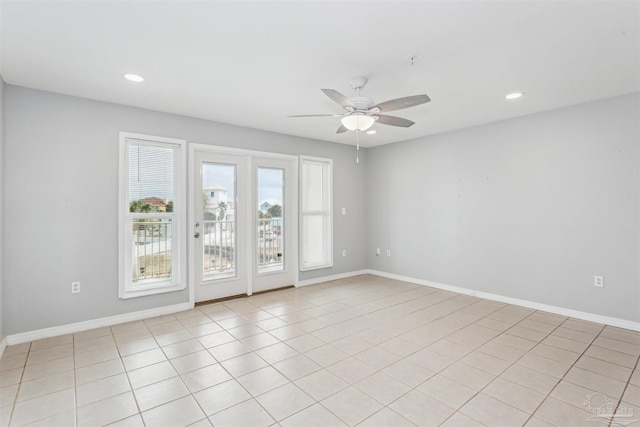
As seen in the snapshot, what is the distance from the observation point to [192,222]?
13.8ft

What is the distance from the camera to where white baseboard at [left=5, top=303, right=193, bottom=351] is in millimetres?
3141

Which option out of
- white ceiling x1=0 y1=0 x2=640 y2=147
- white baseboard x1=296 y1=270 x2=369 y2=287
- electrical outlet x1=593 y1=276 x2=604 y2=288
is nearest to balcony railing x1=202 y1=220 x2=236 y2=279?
white baseboard x1=296 y1=270 x2=369 y2=287

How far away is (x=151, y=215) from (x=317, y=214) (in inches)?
108

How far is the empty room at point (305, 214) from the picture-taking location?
2.12m

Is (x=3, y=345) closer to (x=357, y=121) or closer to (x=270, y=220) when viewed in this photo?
(x=270, y=220)

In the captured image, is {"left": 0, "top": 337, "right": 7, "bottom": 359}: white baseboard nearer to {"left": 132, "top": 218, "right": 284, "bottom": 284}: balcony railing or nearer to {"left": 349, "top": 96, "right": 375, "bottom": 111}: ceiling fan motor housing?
{"left": 132, "top": 218, "right": 284, "bottom": 284}: balcony railing

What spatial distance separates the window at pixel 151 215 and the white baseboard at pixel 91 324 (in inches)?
9.7

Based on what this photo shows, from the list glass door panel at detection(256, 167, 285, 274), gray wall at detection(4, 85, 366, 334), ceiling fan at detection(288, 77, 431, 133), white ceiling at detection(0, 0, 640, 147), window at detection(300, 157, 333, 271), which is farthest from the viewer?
window at detection(300, 157, 333, 271)

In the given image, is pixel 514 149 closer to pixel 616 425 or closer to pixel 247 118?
pixel 616 425

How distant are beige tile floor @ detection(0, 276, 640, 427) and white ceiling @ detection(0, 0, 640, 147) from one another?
8.45 feet

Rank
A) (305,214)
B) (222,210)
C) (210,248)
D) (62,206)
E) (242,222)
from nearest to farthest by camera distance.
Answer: (62,206)
(210,248)
(222,210)
(242,222)
(305,214)

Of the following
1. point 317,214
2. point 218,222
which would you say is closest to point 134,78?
point 218,222

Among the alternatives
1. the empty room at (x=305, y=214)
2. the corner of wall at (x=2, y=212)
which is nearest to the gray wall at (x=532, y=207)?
the empty room at (x=305, y=214)

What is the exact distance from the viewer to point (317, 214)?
18.7ft
